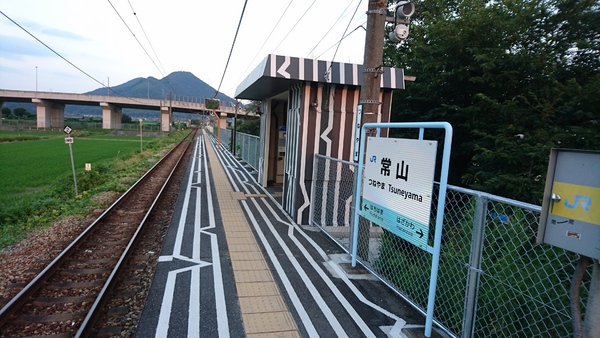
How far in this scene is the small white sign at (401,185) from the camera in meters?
3.52

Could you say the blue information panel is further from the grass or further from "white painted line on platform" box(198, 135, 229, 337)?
the grass

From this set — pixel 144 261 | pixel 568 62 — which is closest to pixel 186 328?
pixel 144 261

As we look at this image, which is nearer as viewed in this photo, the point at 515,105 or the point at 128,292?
the point at 128,292

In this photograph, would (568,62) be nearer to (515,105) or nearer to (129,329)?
(515,105)

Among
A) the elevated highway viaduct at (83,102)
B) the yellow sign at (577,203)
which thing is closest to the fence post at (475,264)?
the yellow sign at (577,203)

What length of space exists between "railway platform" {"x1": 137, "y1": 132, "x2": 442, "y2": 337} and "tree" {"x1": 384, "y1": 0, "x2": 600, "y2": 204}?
425cm

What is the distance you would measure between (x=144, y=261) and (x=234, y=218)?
108 inches

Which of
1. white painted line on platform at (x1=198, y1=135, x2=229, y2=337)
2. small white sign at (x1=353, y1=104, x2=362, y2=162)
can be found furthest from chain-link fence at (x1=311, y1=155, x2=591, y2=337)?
white painted line on platform at (x1=198, y1=135, x2=229, y2=337)

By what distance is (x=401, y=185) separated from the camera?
390 centimetres

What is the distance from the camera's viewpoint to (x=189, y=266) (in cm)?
518

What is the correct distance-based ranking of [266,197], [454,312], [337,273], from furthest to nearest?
[266,197]
[337,273]
[454,312]

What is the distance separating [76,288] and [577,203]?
17.8 feet

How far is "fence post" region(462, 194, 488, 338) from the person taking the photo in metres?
3.09

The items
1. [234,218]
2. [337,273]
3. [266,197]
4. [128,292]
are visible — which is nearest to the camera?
[128,292]
